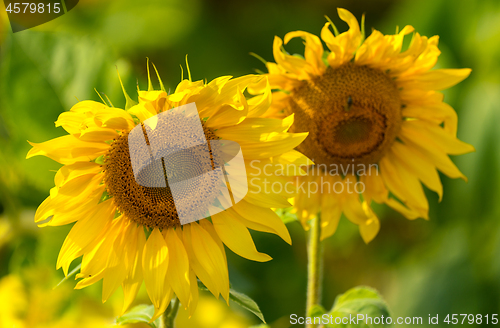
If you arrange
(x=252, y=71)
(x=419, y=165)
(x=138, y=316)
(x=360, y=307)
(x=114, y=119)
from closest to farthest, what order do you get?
1. (x=114, y=119)
2. (x=138, y=316)
3. (x=360, y=307)
4. (x=419, y=165)
5. (x=252, y=71)

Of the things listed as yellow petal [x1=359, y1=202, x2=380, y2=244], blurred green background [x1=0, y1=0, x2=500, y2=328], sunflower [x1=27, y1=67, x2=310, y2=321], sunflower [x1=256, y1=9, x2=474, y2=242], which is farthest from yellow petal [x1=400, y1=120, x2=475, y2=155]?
blurred green background [x1=0, y1=0, x2=500, y2=328]

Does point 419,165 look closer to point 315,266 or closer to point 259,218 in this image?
point 315,266

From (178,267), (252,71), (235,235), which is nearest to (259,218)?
(235,235)

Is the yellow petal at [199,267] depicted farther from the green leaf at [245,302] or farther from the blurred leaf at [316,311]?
the blurred leaf at [316,311]

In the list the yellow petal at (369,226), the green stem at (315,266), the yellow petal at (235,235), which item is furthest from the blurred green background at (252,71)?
the yellow petal at (235,235)

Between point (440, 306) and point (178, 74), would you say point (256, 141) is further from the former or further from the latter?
point (440, 306)

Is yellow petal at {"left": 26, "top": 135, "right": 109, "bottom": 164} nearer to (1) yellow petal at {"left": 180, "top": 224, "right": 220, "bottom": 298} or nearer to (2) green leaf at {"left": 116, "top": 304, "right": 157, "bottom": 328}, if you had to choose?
(1) yellow petal at {"left": 180, "top": 224, "right": 220, "bottom": 298}

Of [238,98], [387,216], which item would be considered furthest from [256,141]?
[387,216]
